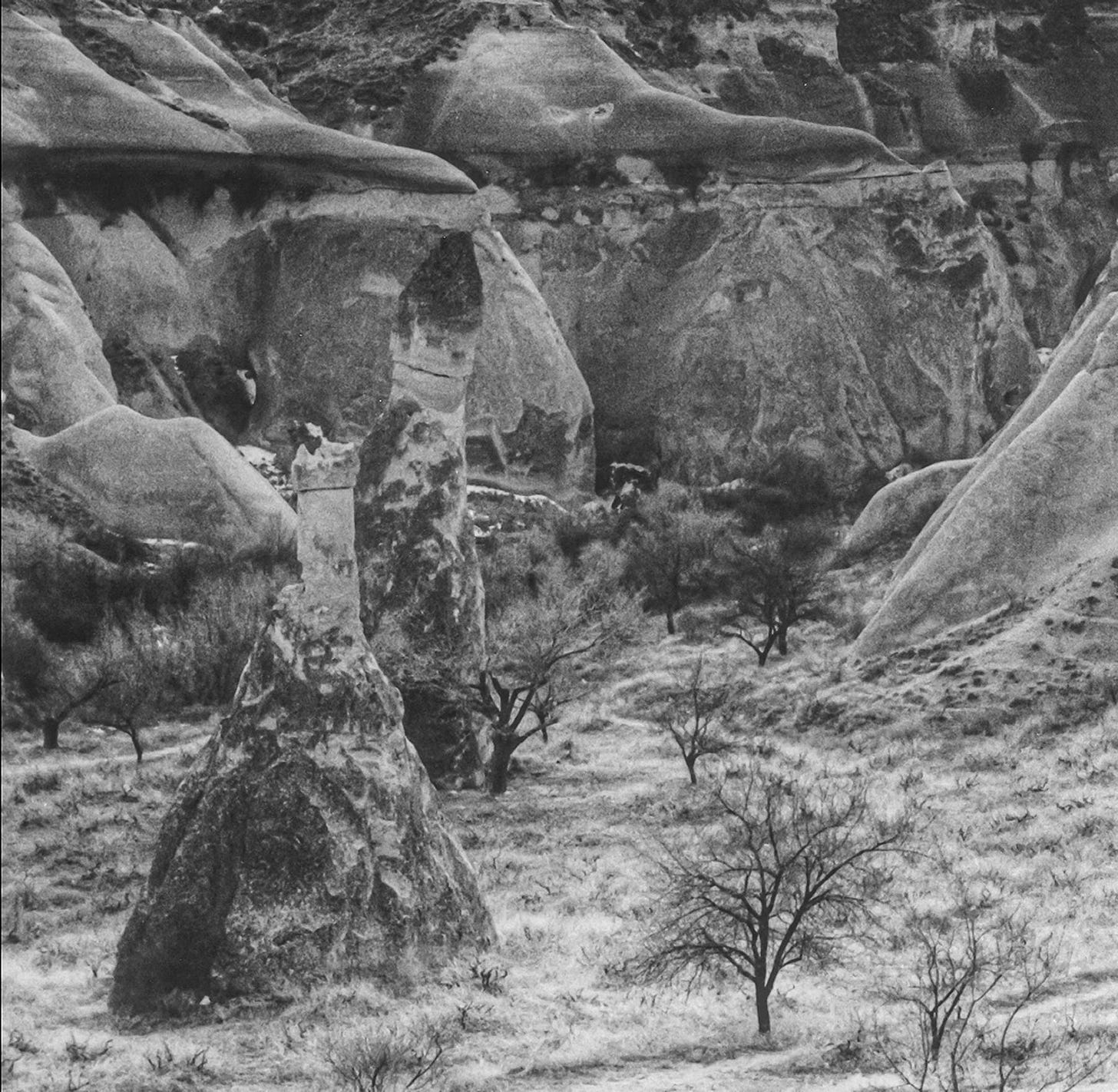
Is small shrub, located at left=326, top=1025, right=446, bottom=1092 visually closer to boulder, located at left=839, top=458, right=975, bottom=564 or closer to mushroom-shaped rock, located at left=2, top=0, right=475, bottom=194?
boulder, located at left=839, top=458, right=975, bottom=564

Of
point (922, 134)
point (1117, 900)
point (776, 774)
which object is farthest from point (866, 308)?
point (1117, 900)

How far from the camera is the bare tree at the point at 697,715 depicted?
79.3ft

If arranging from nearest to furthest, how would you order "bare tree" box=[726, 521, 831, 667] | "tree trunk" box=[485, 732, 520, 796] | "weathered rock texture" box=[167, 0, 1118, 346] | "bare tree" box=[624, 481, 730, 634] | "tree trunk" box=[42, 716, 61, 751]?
1. "tree trunk" box=[485, 732, 520, 796]
2. "tree trunk" box=[42, 716, 61, 751]
3. "bare tree" box=[726, 521, 831, 667]
4. "bare tree" box=[624, 481, 730, 634]
5. "weathered rock texture" box=[167, 0, 1118, 346]

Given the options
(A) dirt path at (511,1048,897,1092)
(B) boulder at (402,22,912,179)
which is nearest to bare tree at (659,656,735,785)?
(A) dirt path at (511,1048,897,1092)

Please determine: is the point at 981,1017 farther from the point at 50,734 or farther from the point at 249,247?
the point at 249,247

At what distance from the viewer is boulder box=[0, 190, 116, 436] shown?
3722cm

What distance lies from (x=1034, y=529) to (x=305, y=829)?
1187cm

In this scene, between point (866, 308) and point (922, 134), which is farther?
point (922, 134)

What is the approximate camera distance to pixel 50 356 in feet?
124

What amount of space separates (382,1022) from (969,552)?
39.5 ft

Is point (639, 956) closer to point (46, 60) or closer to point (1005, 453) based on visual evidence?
point (1005, 453)

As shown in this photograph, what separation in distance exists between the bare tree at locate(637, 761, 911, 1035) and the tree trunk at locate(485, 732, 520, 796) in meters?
3.12

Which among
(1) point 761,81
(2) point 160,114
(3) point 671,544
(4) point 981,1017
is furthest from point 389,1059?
(1) point 761,81

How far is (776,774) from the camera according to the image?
23.3m
